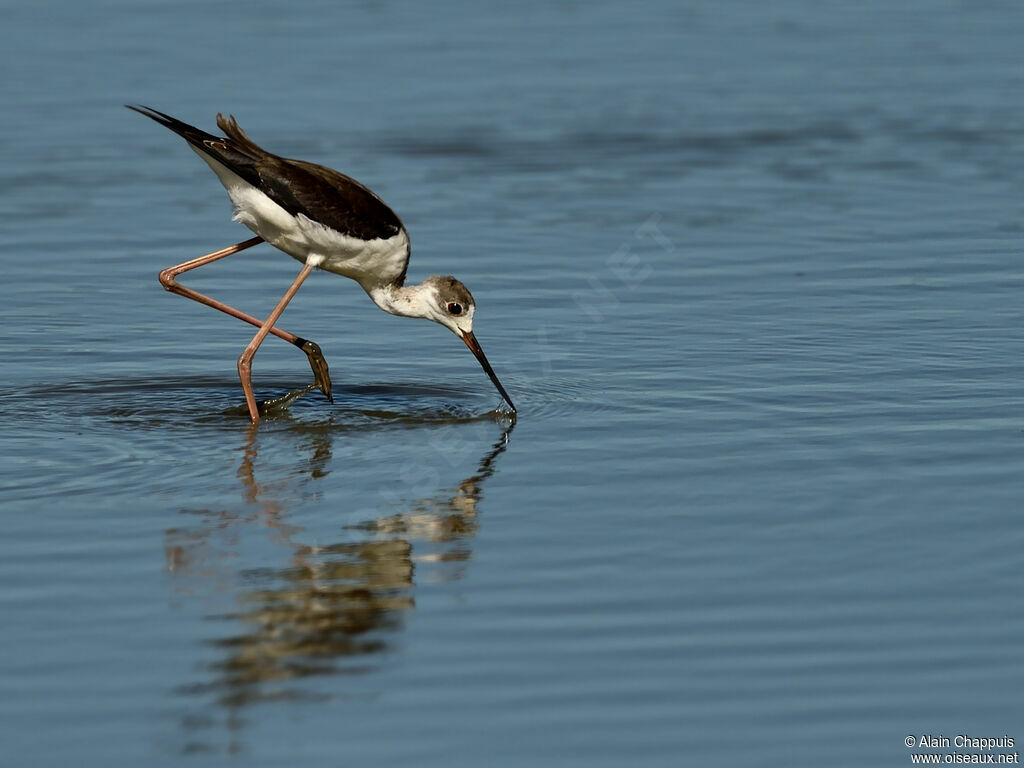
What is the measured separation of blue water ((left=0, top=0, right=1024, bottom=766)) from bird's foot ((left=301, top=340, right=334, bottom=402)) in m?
0.13

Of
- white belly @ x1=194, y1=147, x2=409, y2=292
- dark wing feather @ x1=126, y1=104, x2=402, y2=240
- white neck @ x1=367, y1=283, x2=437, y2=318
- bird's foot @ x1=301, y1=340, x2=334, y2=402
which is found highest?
dark wing feather @ x1=126, y1=104, x2=402, y2=240

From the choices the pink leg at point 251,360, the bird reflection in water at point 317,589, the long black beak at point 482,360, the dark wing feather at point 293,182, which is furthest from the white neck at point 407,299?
the bird reflection in water at point 317,589

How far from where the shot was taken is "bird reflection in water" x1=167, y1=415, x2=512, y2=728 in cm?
509

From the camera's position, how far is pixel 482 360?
8.83m

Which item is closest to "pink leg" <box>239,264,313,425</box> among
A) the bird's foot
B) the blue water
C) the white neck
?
the blue water

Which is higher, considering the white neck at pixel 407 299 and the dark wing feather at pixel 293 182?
the dark wing feather at pixel 293 182

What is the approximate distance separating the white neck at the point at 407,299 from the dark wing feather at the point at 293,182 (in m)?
0.57

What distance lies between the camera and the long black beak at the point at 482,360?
846 cm

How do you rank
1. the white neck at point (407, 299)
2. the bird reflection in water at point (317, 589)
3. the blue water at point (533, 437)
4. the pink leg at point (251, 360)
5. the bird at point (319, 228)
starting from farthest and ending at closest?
the white neck at point (407, 299), the bird at point (319, 228), the pink leg at point (251, 360), the bird reflection in water at point (317, 589), the blue water at point (533, 437)

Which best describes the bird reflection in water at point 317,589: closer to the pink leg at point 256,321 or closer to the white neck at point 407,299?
the pink leg at point 256,321

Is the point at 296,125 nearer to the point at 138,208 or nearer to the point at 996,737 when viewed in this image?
the point at 138,208

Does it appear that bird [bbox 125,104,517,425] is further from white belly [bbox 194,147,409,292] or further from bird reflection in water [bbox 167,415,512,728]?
bird reflection in water [bbox 167,415,512,728]

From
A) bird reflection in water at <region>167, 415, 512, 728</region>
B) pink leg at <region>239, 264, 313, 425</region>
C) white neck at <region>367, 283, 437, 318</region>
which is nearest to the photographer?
bird reflection in water at <region>167, 415, 512, 728</region>

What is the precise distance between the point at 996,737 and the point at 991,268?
6648 mm
